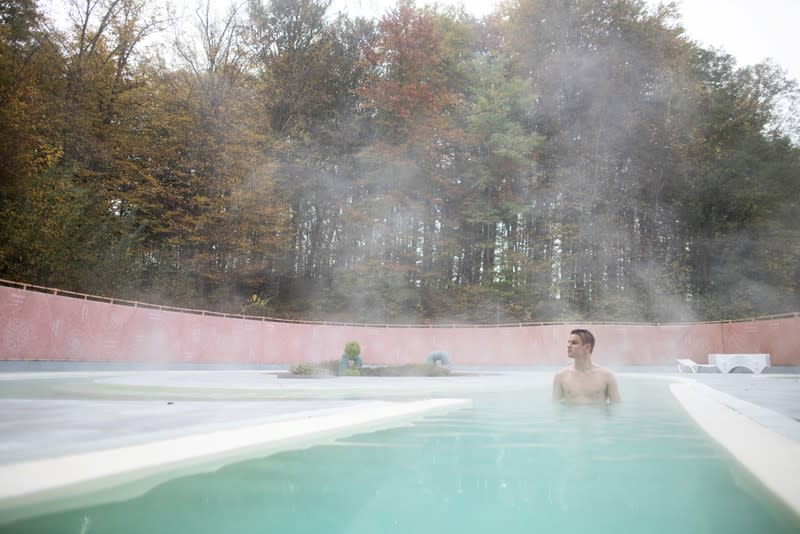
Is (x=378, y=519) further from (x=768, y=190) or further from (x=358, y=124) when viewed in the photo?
(x=768, y=190)

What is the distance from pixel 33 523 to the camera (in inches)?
53.7

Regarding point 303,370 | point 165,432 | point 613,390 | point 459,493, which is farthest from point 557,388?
point 303,370

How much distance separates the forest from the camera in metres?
20.1

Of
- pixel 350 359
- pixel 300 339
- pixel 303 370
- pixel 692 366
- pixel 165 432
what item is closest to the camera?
pixel 165 432

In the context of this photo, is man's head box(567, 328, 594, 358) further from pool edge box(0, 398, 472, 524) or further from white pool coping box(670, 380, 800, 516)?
pool edge box(0, 398, 472, 524)

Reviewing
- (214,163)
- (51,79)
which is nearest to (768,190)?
(214,163)

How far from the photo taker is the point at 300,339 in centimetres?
1641

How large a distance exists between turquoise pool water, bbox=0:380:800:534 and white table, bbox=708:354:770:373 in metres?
11.9

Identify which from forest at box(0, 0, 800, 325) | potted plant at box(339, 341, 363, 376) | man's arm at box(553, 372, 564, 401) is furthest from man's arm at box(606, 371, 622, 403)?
forest at box(0, 0, 800, 325)

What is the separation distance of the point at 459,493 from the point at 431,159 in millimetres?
21744

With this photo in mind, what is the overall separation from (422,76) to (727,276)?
14109mm

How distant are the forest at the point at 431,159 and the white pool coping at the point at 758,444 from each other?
16.2 m

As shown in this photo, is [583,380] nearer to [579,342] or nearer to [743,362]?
[579,342]

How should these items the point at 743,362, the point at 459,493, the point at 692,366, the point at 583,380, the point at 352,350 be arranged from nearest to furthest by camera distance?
the point at 459,493, the point at 583,380, the point at 352,350, the point at 743,362, the point at 692,366
